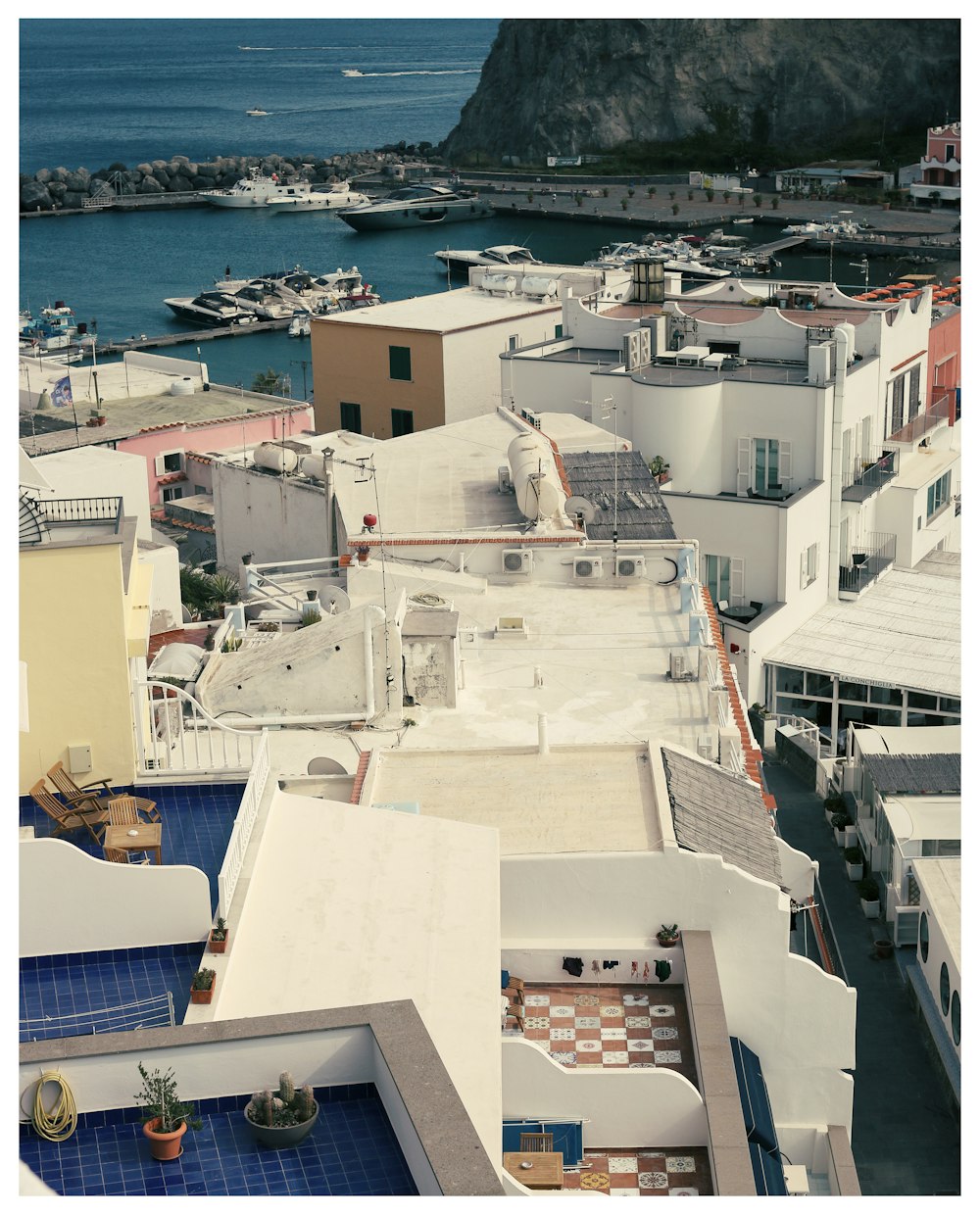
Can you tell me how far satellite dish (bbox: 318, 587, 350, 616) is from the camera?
2280 cm

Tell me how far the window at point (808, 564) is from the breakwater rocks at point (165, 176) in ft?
355

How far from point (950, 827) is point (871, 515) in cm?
1328

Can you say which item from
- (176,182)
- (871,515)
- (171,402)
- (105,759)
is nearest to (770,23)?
(176,182)

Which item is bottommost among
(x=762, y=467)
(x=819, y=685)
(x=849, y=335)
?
(x=819, y=685)

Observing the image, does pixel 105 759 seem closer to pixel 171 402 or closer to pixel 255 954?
pixel 255 954

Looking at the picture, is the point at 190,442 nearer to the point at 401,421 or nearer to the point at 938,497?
the point at 401,421

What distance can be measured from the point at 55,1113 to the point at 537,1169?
15.8ft

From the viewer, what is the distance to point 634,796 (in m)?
16.9

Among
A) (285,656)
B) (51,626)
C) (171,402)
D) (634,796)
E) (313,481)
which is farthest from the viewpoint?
(171,402)

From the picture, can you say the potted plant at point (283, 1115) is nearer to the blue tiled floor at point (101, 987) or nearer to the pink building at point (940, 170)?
the blue tiled floor at point (101, 987)

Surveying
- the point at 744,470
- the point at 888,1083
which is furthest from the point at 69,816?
the point at 744,470

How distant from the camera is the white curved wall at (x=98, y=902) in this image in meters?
12.5

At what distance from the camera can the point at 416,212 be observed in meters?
121

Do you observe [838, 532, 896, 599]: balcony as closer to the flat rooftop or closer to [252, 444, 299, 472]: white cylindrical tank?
the flat rooftop
